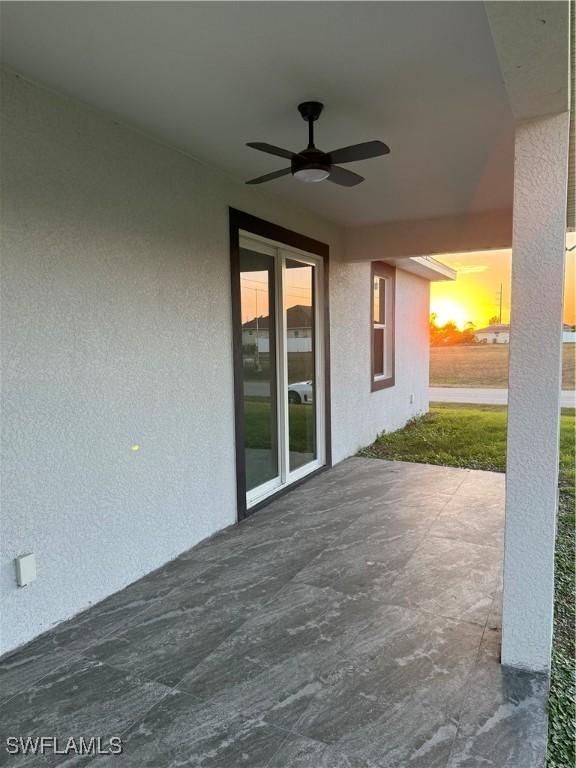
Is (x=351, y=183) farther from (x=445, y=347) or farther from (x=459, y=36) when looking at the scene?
(x=445, y=347)

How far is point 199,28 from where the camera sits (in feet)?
6.24

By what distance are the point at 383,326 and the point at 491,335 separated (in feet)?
29.9

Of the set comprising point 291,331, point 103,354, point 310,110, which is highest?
point 310,110

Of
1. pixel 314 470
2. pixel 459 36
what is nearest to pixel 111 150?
pixel 459 36

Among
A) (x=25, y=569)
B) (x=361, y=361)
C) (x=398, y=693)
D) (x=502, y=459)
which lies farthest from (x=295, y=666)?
(x=361, y=361)

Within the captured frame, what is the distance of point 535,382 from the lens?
2.02 meters

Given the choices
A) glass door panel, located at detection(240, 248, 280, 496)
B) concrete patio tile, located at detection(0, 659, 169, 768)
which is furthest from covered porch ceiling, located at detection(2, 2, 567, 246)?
concrete patio tile, located at detection(0, 659, 169, 768)

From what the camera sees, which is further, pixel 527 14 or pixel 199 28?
pixel 199 28

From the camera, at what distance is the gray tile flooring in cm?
176

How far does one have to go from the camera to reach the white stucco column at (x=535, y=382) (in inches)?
76.9

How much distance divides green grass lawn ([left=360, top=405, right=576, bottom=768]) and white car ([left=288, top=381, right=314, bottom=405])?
150cm

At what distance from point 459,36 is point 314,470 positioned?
4.04 metres

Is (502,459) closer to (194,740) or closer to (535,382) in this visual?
(535,382)

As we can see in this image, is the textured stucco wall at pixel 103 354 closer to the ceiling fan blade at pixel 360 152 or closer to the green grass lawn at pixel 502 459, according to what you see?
the ceiling fan blade at pixel 360 152
